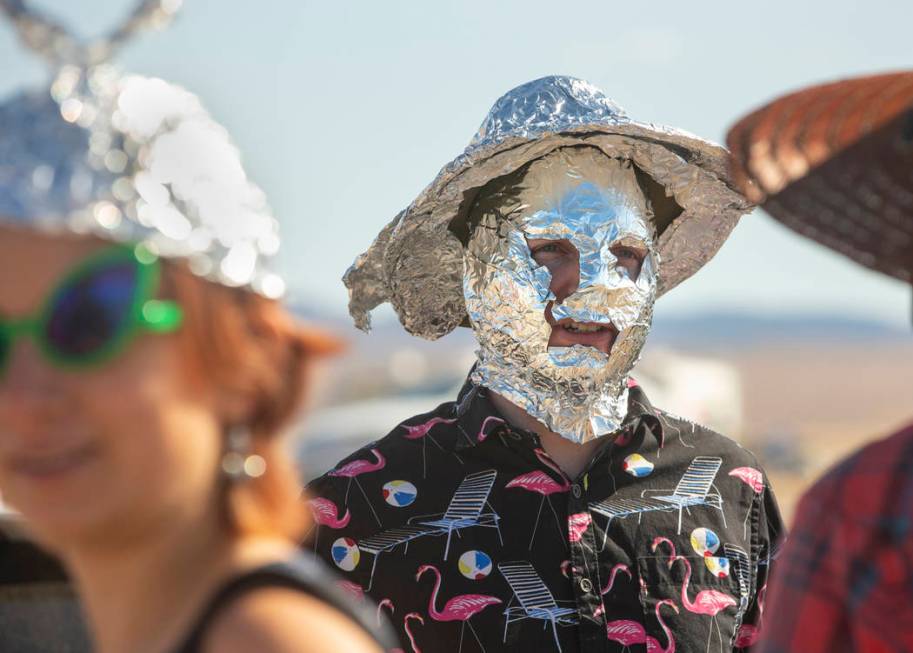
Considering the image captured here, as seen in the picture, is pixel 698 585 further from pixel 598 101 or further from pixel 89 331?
pixel 89 331

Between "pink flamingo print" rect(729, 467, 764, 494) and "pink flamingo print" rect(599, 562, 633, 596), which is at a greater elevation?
"pink flamingo print" rect(729, 467, 764, 494)

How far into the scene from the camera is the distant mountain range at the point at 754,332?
12962 cm

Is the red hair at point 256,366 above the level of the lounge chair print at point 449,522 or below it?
above

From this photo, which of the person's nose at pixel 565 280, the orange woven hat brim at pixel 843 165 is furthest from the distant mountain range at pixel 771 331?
the orange woven hat brim at pixel 843 165

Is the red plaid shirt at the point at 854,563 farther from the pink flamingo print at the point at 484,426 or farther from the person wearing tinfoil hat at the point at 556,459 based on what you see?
the pink flamingo print at the point at 484,426

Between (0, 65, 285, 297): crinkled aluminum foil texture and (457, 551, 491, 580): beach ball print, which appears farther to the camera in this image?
(457, 551, 491, 580): beach ball print

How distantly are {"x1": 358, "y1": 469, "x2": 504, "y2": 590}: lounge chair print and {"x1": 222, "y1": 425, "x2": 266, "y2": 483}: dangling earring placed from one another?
190 centimetres

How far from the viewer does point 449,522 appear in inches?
159

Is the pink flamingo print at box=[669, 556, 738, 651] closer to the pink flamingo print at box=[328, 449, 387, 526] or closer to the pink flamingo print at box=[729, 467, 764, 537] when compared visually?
the pink flamingo print at box=[729, 467, 764, 537]

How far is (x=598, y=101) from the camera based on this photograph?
14.1 feet

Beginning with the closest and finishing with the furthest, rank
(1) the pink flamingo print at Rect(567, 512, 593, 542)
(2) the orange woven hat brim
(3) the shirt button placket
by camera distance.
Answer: (2) the orange woven hat brim < (3) the shirt button placket < (1) the pink flamingo print at Rect(567, 512, 593, 542)

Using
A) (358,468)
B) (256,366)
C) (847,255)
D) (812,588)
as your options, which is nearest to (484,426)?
(358,468)

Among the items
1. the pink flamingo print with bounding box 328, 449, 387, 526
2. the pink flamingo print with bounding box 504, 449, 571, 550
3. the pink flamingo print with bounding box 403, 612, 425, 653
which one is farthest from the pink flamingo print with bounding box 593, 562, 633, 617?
the pink flamingo print with bounding box 328, 449, 387, 526

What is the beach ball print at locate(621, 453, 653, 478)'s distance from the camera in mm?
4164
